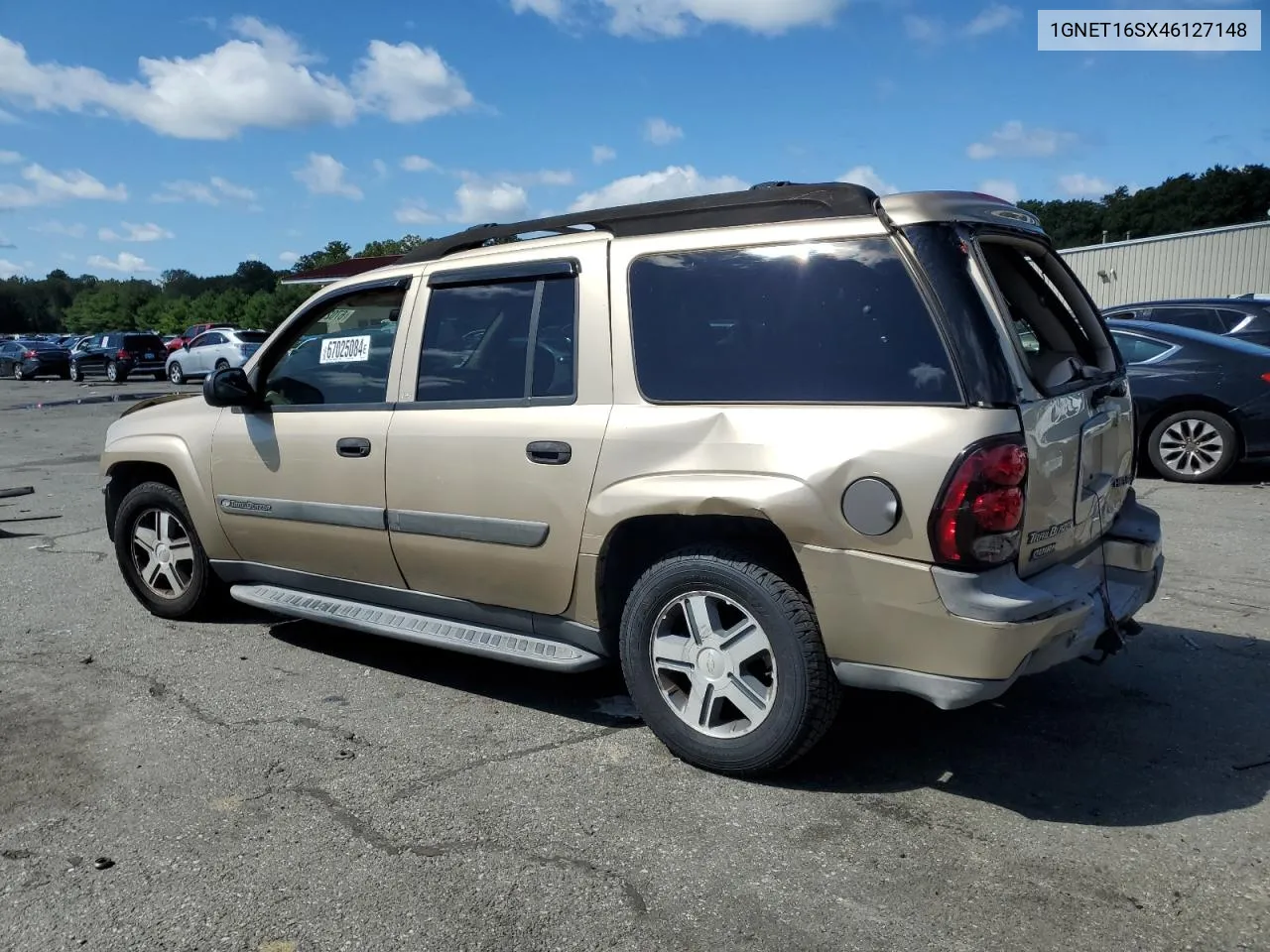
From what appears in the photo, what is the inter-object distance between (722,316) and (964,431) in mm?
973

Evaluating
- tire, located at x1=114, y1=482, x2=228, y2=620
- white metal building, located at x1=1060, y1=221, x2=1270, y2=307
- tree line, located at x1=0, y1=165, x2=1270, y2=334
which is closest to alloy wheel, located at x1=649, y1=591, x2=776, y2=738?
tire, located at x1=114, y1=482, x2=228, y2=620

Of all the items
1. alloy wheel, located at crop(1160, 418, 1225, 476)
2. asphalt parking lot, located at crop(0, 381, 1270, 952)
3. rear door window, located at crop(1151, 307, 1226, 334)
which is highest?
rear door window, located at crop(1151, 307, 1226, 334)

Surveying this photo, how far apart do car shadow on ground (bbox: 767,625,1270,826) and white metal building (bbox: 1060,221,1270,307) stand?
2715 cm

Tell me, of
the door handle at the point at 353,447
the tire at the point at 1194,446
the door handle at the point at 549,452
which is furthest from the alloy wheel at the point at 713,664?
the tire at the point at 1194,446

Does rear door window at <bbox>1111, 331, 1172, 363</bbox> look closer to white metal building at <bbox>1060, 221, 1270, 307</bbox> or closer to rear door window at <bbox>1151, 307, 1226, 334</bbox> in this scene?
rear door window at <bbox>1151, 307, 1226, 334</bbox>

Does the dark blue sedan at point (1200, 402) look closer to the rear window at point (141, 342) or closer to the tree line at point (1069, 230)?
the rear window at point (141, 342)

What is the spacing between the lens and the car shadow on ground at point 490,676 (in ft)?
14.5

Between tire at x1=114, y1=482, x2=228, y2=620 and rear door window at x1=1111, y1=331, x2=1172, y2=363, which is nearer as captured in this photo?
tire at x1=114, y1=482, x2=228, y2=620

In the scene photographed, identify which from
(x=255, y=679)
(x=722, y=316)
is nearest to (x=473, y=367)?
(x=722, y=316)

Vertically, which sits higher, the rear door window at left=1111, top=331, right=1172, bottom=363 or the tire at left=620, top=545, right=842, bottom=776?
the rear door window at left=1111, top=331, right=1172, bottom=363

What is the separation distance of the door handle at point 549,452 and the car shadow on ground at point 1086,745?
53.4 inches

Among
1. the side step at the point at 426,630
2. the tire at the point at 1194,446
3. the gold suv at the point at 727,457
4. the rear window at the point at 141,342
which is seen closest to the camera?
the gold suv at the point at 727,457

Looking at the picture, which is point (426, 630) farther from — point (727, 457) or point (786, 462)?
point (786, 462)

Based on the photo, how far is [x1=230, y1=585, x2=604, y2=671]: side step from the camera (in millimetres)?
4062
